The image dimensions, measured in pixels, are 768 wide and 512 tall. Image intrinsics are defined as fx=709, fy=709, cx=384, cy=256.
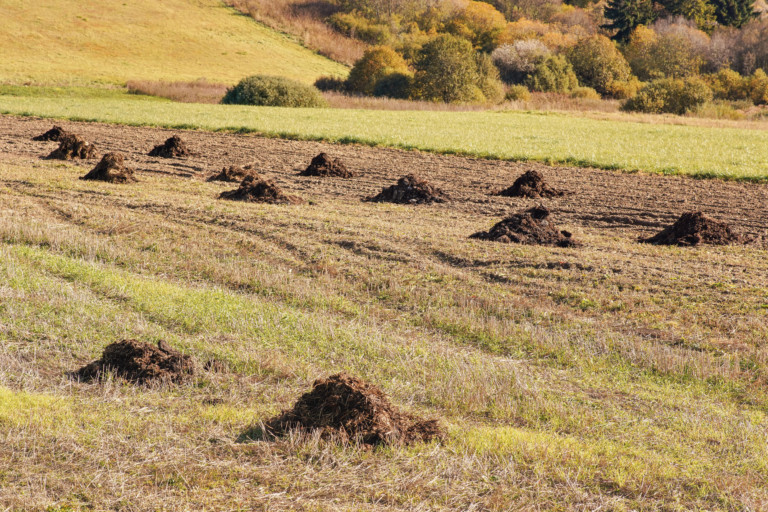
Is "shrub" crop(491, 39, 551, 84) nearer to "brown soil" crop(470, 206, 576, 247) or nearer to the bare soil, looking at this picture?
the bare soil

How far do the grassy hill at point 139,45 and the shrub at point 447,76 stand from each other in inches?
734

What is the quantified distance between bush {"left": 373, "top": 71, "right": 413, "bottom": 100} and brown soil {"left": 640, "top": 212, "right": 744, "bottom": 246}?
65383 mm

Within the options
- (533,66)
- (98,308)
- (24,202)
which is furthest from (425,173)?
(533,66)

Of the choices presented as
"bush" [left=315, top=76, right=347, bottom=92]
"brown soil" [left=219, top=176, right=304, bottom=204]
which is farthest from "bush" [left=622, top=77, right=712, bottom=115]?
"brown soil" [left=219, top=176, right=304, bottom=204]

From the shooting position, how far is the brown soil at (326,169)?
22406mm

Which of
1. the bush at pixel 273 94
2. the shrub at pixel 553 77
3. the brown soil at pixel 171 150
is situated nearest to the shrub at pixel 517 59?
the shrub at pixel 553 77

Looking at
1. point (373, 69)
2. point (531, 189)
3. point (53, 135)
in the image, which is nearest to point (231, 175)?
point (531, 189)

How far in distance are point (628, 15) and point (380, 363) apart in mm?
110638

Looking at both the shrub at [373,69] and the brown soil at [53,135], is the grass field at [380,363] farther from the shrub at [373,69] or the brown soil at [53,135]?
the shrub at [373,69]

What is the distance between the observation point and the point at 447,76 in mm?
74688

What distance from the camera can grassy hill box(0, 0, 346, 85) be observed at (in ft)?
251

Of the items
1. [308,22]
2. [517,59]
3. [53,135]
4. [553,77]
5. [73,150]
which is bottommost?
[73,150]

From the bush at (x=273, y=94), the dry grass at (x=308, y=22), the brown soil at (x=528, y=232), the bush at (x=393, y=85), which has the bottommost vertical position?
the brown soil at (x=528, y=232)

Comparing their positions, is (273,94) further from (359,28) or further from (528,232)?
(359,28)
